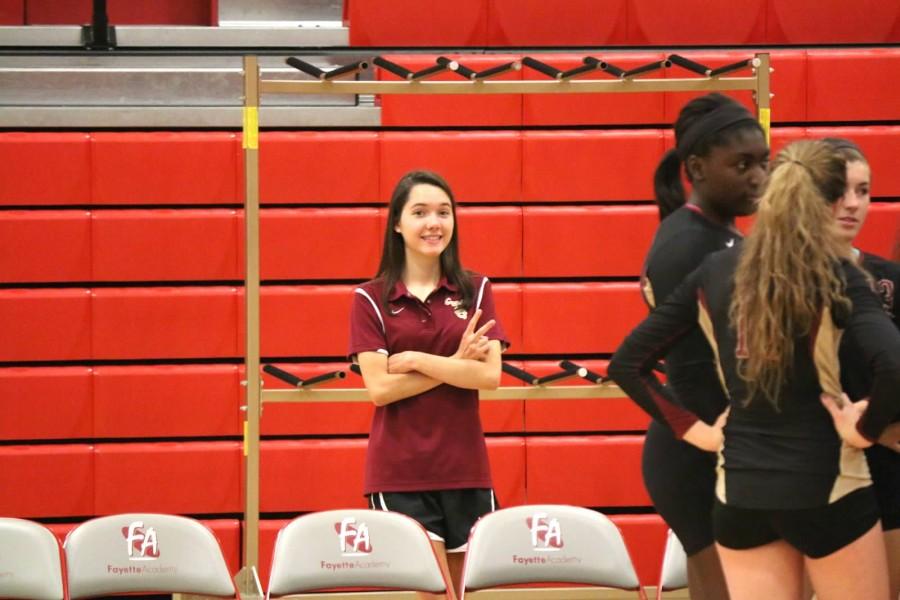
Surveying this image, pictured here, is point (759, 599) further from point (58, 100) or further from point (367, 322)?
point (58, 100)

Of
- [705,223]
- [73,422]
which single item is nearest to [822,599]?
[705,223]

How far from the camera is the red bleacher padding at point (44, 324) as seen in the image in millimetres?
5258

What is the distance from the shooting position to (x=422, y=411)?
10.5 feet

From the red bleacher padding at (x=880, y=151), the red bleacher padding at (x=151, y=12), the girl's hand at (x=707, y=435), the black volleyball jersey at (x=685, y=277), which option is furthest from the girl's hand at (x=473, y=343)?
the red bleacher padding at (x=151, y=12)

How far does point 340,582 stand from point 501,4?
3264 millimetres

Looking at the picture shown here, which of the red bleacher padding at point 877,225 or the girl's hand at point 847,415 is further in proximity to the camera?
the red bleacher padding at point 877,225

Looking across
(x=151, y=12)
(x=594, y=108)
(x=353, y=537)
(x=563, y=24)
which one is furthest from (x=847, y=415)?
(x=151, y=12)

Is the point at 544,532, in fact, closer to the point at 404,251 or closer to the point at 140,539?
the point at 404,251

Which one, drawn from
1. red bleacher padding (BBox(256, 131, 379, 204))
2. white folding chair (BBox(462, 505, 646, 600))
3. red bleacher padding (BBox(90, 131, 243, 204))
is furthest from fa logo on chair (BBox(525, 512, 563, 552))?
red bleacher padding (BBox(90, 131, 243, 204))

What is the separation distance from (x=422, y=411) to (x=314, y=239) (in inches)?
90.5

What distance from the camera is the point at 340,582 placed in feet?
10.4

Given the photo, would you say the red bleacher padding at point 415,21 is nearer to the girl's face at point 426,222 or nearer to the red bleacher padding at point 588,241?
the red bleacher padding at point 588,241

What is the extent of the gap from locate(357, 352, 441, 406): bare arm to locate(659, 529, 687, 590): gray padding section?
0.73 m

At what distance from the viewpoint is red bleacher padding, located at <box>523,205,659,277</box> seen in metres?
A: 5.47
